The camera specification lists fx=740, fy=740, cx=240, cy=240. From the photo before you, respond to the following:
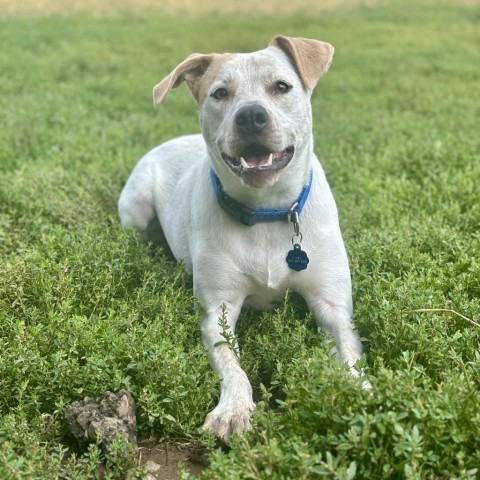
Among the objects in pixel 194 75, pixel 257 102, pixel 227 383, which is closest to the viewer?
pixel 227 383

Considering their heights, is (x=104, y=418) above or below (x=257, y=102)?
below

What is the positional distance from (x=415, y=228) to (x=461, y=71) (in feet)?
20.1

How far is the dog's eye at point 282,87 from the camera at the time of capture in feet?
13.7

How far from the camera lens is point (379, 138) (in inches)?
311

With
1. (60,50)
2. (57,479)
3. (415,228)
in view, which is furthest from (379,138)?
(60,50)

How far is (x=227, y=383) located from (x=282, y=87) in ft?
5.54

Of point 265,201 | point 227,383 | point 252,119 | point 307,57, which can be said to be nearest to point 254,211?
point 265,201

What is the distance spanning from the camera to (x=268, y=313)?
4.23m

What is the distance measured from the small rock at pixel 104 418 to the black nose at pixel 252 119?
1489 millimetres

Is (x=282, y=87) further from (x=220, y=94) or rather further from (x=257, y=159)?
(x=257, y=159)

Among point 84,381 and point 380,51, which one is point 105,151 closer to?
point 84,381

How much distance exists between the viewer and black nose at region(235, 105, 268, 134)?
388 cm

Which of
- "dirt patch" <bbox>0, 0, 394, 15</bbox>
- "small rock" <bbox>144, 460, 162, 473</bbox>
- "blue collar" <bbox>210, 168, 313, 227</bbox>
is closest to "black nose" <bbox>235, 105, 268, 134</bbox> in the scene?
"blue collar" <bbox>210, 168, 313, 227</bbox>

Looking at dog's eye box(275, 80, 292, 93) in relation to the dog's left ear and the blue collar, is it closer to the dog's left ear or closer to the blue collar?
the dog's left ear
